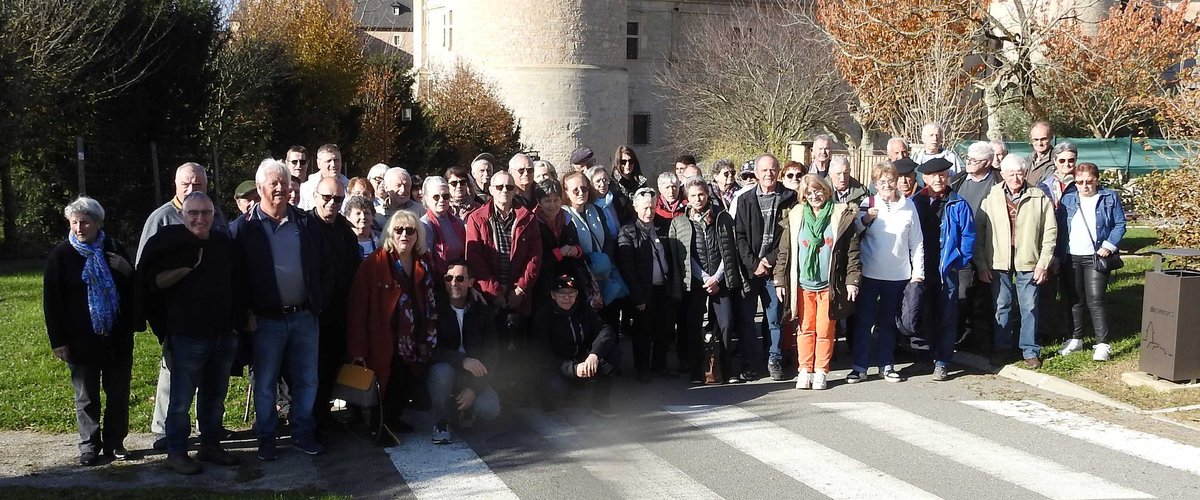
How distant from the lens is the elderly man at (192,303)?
6.70m

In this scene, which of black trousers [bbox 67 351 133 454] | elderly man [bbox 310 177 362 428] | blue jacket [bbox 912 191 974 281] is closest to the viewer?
black trousers [bbox 67 351 133 454]

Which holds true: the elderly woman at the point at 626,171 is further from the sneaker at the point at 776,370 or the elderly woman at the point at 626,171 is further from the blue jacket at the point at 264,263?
the blue jacket at the point at 264,263

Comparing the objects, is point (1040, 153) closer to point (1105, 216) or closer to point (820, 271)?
point (1105, 216)

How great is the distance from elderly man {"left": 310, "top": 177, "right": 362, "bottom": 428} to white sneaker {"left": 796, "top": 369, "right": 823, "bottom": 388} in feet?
12.6

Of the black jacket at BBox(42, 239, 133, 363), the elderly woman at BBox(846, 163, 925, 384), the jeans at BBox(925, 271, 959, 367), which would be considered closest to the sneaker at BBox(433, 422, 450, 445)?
the black jacket at BBox(42, 239, 133, 363)

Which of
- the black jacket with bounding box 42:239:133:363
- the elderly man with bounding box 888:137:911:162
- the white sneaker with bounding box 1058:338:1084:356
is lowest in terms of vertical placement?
the white sneaker with bounding box 1058:338:1084:356

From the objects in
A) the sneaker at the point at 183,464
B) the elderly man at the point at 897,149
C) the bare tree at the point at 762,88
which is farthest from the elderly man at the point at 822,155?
the bare tree at the point at 762,88

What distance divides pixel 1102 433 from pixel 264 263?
5.96m

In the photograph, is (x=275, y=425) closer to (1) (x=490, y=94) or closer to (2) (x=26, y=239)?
(2) (x=26, y=239)

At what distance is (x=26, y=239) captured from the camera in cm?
1883

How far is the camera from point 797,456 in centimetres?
734

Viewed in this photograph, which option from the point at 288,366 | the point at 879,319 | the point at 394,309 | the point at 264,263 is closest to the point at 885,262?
the point at 879,319

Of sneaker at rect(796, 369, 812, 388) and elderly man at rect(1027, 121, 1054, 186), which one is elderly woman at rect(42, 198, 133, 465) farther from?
elderly man at rect(1027, 121, 1054, 186)

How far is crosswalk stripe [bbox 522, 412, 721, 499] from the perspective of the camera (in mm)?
6617
